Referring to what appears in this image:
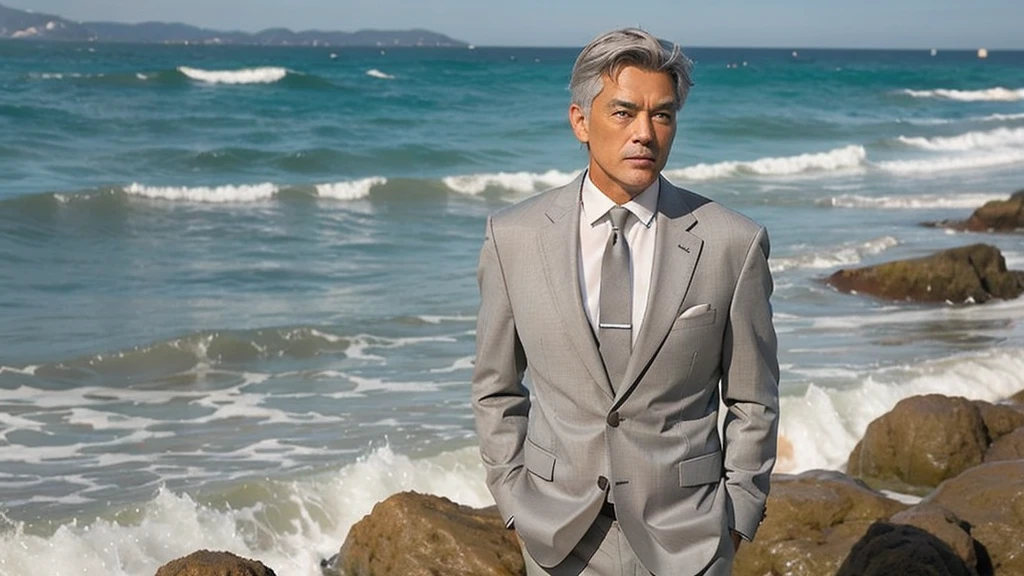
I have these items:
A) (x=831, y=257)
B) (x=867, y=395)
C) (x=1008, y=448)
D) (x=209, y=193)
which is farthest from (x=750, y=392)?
(x=209, y=193)

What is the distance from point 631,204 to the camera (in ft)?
10.5

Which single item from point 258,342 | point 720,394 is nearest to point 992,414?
point 720,394

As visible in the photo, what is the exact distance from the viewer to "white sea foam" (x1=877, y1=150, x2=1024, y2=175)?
34.6 meters

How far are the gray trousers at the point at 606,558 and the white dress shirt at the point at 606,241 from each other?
45cm

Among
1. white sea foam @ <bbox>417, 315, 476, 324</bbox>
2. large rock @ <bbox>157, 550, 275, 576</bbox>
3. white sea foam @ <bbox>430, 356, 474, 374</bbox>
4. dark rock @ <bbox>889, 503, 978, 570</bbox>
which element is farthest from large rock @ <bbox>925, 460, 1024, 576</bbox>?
white sea foam @ <bbox>417, 315, 476, 324</bbox>

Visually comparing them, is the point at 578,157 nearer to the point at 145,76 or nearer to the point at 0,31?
the point at 145,76

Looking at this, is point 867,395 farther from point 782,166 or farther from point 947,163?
point 947,163

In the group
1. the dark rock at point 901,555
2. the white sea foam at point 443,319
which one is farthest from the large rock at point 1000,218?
the dark rock at point 901,555

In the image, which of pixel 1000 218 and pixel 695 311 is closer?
pixel 695 311

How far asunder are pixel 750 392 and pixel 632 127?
633 mm

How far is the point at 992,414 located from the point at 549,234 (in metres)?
6.26

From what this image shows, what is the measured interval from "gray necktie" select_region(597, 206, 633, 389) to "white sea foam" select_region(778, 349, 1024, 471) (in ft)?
22.7

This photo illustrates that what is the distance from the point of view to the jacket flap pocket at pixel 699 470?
10.4 feet

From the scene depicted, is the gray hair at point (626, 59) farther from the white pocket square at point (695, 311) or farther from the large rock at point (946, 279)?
the large rock at point (946, 279)
